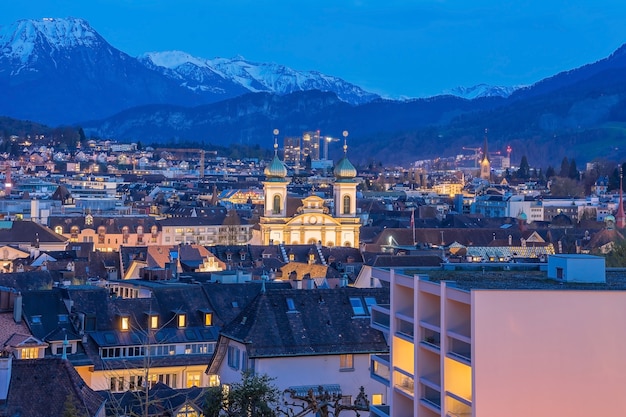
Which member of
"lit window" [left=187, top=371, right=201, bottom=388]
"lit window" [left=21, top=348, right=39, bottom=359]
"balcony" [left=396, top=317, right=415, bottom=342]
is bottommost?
"lit window" [left=187, top=371, right=201, bottom=388]

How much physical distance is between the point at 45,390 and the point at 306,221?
75.7 metres

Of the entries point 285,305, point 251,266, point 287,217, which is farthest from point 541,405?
point 287,217

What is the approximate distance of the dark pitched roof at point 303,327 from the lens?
38.8 m

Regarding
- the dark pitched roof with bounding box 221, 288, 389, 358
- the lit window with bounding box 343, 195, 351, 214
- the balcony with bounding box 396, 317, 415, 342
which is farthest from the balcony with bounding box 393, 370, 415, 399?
the lit window with bounding box 343, 195, 351, 214

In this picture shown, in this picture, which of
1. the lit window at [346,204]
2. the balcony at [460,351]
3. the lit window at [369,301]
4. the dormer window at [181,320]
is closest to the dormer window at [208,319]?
the dormer window at [181,320]

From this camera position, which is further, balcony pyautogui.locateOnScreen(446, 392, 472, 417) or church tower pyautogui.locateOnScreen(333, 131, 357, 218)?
church tower pyautogui.locateOnScreen(333, 131, 357, 218)

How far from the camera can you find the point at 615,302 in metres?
28.3

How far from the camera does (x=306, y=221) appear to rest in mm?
107625

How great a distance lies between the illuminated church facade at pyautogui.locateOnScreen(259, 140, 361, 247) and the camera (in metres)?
107

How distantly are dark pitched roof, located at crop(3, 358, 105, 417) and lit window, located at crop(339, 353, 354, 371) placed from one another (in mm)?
8330

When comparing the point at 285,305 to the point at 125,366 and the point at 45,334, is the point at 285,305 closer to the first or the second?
the point at 125,366

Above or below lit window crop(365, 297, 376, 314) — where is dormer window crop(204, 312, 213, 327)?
below

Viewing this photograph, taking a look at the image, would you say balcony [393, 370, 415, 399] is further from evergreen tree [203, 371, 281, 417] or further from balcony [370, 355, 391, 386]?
evergreen tree [203, 371, 281, 417]

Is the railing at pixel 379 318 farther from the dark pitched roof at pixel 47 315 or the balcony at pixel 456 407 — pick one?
the dark pitched roof at pixel 47 315
